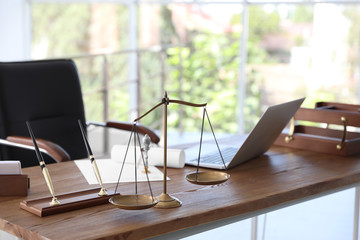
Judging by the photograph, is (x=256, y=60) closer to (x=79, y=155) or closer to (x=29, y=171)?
(x=79, y=155)

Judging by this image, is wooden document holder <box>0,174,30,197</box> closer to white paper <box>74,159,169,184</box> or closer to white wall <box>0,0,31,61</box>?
white paper <box>74,159,169,184</box>

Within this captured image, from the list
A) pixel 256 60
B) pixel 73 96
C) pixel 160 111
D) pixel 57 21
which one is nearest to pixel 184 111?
pixel 160 111

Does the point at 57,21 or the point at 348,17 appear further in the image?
the point at 57,21

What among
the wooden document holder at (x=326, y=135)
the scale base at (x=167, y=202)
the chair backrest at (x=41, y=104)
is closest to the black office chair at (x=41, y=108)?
the chair backrest at (x=41, y=104)

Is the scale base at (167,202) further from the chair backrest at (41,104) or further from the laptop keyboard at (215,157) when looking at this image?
the chair backrest at (41,104)

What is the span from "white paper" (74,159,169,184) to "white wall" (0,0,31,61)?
435cm

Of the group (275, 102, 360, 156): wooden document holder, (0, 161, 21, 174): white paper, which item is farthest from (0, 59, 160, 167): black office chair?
(0, 161, 21, 174): white paper

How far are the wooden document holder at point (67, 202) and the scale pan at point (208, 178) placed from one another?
22 centimetres

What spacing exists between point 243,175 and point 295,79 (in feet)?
13.2

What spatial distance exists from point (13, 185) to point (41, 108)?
114 cm

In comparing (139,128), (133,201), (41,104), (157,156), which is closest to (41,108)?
(41,104)

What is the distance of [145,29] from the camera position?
21.0 feet

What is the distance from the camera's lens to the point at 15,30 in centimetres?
632

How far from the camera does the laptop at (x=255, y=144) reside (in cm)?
198
